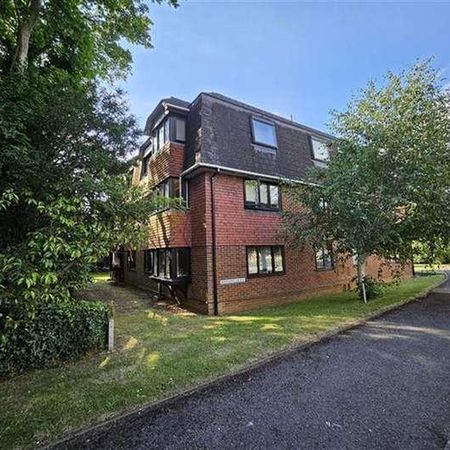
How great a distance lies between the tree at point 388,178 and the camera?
32.5 ft

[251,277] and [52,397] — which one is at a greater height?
[251,277]

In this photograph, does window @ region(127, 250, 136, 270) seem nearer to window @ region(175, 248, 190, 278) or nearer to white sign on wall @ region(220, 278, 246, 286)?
window @ region(175, 248, 190, 278)

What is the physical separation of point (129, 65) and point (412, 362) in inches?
568

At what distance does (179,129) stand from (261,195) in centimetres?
450

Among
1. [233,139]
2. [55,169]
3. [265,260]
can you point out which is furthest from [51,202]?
[265,260]

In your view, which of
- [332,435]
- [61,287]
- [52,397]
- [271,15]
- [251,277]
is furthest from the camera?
[251,277]

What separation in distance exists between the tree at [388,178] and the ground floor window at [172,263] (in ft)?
14.4

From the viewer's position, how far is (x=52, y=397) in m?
4.42

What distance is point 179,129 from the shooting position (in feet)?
40.8

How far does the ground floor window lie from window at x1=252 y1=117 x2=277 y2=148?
5.80 m

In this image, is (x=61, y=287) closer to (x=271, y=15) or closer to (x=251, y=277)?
(x=251, y=277)

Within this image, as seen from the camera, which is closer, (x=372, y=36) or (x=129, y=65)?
(x=372, y=36)

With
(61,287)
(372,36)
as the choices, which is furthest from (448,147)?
(61,287)

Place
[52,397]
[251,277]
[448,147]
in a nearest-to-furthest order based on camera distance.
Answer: [52,397], [448,147], [251,277]
